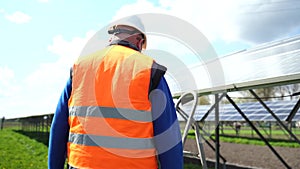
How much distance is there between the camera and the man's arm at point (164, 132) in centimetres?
172

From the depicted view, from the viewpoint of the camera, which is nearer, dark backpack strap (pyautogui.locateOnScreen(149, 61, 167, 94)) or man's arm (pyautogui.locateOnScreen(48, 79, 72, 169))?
dark backpack strap (pyautogui.locateOnScreen(149, 61, 167, 94))

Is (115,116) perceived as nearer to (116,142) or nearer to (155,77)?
(116,142)

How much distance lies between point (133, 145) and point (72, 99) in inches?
17.7

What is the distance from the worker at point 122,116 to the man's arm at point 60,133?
12cm

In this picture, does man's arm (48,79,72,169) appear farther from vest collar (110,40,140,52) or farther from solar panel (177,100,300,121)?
solar panel (177,100,300,121)

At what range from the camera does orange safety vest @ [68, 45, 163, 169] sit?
1.69 meters

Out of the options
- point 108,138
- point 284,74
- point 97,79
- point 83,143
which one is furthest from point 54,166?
point 284,74

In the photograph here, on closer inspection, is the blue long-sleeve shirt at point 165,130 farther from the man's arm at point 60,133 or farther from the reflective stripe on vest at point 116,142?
the man's arm at point 60,133

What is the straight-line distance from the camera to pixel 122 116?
1696 mm

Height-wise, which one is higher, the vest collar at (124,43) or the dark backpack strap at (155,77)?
the vest collar at (124,43)

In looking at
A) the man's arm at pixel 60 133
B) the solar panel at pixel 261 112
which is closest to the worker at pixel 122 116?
the man's arm at pixel 60 133

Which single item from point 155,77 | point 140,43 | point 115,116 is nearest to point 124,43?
point 140,43

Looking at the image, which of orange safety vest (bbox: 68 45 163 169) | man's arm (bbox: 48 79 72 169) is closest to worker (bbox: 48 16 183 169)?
orange safety vest (bbox: 68 45 163 169)

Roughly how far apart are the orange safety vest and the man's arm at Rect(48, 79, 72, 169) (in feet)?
0.54
